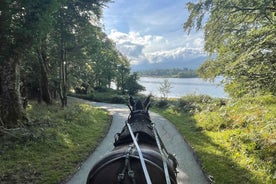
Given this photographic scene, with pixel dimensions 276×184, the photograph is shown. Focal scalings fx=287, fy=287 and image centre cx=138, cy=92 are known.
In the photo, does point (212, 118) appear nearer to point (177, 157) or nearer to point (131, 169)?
point (177, 157)

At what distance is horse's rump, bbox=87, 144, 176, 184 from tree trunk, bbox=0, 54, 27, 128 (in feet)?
29.3

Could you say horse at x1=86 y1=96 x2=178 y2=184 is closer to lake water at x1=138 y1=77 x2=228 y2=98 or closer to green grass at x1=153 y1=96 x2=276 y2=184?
green grass at x1=153 y1=96 x2=276 y2=184

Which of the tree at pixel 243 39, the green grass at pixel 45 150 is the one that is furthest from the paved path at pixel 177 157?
the tree at pixel 243 39

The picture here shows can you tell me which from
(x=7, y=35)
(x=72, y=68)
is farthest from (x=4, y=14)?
(x=72, y=68)

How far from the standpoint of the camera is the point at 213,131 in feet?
42.7

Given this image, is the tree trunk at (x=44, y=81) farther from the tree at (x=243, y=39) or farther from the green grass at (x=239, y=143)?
the tree at (x=243, y=39)

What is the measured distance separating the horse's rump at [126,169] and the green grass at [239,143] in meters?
4.08

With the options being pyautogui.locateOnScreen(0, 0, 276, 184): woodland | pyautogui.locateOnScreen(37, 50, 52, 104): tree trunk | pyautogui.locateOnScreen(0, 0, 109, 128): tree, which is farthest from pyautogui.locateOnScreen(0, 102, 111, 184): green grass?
pyautogui.locateOnScreen(37, 50, 52, 104): tree trunk

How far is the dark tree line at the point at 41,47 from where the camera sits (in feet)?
32.4

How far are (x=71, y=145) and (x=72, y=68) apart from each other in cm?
1704

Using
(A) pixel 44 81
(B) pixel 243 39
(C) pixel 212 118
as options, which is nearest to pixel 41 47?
(A) pixel 44 81

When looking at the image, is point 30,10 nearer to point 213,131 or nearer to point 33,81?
point 213,131

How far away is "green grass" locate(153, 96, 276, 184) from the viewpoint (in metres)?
7.25

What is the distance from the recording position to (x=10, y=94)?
11453 millimetres
